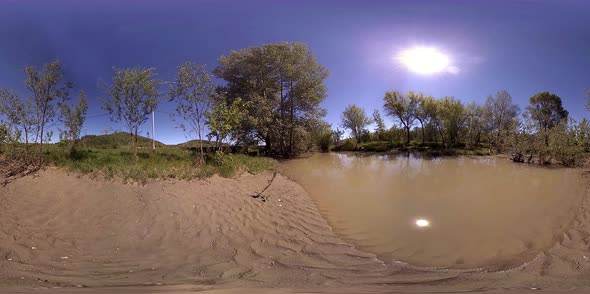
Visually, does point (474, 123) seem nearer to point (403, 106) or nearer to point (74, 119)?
point (403, 106)

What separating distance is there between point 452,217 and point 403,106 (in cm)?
3959

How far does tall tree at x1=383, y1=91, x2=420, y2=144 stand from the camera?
144 feet

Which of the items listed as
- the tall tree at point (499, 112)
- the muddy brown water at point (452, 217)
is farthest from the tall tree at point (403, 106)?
the muddy brown water at point (452, 217)

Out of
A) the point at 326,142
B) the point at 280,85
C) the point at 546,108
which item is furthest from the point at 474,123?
the point at 280,85

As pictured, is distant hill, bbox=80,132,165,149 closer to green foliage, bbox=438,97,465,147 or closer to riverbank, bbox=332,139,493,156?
riverbank, bbox=332,139,493,156

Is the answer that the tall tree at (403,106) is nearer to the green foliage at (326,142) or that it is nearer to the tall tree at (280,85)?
the green foliage at (326,142)

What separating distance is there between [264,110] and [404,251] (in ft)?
62.2

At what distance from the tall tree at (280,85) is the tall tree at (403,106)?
22706 millimetres

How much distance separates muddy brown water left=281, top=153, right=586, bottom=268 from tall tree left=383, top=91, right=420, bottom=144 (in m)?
31.8

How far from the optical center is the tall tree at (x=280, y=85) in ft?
80.3

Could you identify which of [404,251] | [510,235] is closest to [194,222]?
[404,251]

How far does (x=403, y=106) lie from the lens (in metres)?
44.0

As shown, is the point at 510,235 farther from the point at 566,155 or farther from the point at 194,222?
the point at 566,155

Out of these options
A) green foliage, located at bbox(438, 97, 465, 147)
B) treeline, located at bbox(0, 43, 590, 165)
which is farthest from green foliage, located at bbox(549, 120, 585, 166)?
green foliage, located at bbox(438, 97, 465, 147)
